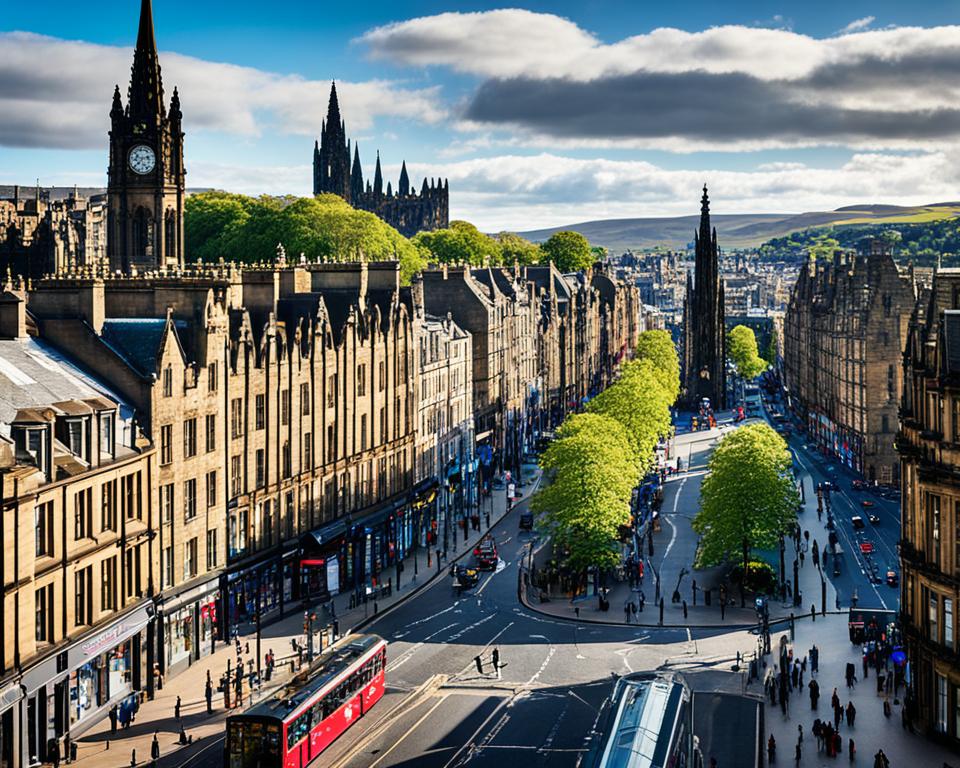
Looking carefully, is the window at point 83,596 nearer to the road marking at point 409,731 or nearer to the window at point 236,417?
the road marking at point 409,731

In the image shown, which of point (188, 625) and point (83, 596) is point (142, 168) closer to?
point (188, 625)

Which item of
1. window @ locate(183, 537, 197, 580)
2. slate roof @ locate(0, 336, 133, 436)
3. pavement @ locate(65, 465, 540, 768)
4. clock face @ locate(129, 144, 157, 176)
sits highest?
clock face @ locate(129, 144, 157, 176)

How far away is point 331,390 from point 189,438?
16563 mm

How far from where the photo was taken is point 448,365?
107 m

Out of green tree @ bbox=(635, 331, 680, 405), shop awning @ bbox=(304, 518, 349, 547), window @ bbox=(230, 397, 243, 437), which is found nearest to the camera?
window @ bbox=(230, 397, 243, 437)

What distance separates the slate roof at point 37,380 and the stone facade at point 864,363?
87.4 m

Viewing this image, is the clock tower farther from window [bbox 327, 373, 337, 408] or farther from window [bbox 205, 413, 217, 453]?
window [bbox 205, 413, 217, 453]

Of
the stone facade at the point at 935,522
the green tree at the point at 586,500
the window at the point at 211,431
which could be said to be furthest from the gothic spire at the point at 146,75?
the stone facade at the point at 935,522

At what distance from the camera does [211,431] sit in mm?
66938

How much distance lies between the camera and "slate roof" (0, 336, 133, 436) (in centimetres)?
5309

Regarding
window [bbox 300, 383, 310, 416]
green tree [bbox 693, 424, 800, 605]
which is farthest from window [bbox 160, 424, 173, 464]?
green tree [bbox 693, 424, 800, 605]

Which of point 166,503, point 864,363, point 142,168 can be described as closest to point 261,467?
point 166,503

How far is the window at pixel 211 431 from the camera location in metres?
66.6

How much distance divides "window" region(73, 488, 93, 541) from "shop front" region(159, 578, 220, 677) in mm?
7631
